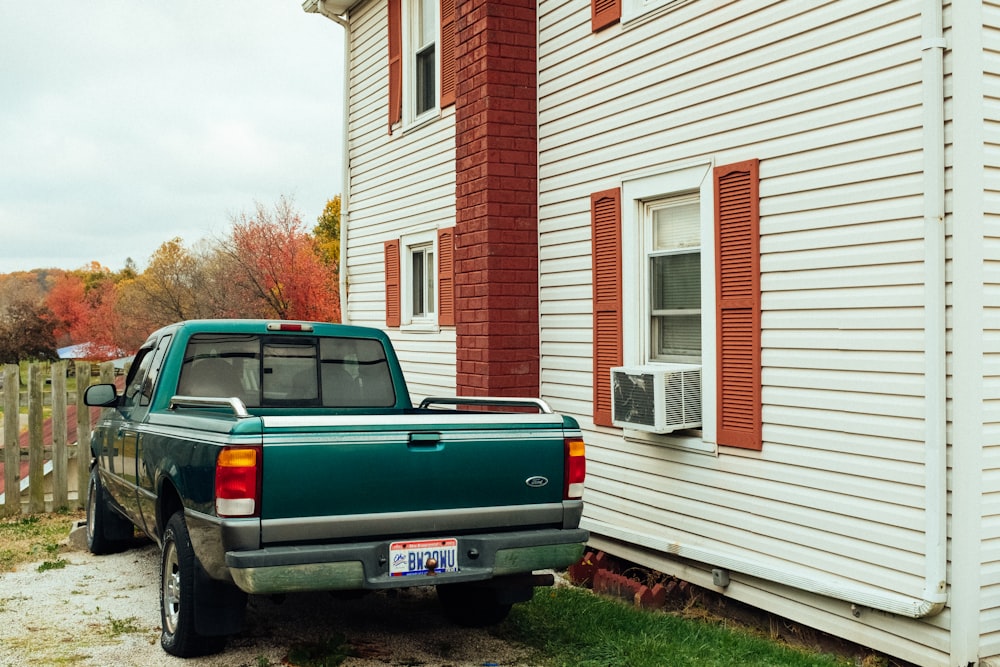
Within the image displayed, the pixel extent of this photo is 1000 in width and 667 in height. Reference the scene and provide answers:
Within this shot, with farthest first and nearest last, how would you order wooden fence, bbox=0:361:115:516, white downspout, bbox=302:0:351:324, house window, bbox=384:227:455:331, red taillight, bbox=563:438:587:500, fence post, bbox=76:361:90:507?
white downspout, bbox=302:0:351:324 → house window, bbox=384:227:455:331 → fence post, bbox=76:361:90:507 → wooden fence, bbox=0:361:115:516 → red taillight, bbox=563:438:587:500

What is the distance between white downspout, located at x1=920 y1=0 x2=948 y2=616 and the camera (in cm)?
505

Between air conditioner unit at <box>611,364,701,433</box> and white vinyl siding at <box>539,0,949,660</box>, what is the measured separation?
0.61 feet

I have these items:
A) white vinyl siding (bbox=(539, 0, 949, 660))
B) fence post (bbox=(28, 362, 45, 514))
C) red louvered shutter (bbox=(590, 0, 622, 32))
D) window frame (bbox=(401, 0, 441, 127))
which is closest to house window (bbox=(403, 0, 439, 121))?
window frame (bbox=(401, 0, 441, 127))

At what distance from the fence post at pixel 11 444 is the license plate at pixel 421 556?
271 inches

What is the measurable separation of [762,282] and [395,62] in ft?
24.8

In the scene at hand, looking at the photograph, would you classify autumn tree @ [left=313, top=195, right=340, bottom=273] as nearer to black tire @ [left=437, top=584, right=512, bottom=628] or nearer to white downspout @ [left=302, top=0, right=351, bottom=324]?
white downspout @ [left=302, top=0, right=351, bottom=324]

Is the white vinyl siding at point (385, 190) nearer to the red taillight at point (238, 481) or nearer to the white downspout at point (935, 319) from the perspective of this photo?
the red taillight at point (238, 481)

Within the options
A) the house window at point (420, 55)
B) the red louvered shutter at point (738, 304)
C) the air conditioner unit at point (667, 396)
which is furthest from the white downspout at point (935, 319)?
the house window at point (420, 55)

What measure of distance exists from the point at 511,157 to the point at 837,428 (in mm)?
4111

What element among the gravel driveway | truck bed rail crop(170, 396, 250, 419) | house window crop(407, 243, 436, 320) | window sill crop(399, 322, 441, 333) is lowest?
the gravel driveway

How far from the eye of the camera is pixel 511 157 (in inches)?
344

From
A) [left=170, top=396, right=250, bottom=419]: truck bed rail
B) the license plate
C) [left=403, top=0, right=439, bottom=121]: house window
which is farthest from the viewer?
[left=403, top=0, right=439, bottom=121]: house window

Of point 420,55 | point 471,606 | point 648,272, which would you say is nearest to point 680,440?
point 648,272

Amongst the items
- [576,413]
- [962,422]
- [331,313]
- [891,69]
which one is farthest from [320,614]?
[331,313]
